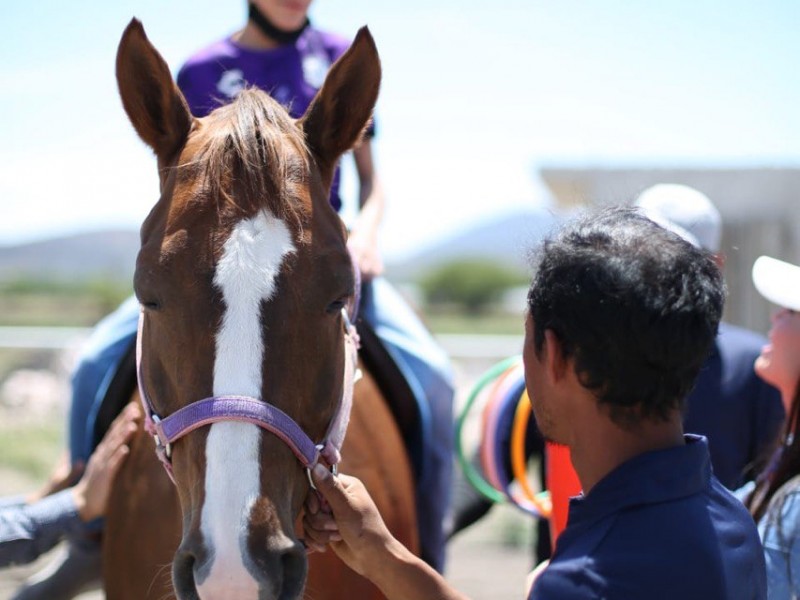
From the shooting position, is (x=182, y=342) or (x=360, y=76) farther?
(x=360, y=76)

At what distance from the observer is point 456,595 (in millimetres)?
1793

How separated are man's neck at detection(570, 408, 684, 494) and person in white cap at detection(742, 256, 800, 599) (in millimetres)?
724

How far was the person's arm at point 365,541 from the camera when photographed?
1802 mm

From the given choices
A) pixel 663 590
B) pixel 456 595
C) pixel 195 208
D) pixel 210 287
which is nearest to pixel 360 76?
pixel 195 208

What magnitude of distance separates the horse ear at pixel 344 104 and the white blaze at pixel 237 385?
445 millimetres

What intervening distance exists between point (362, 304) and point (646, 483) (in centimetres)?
193

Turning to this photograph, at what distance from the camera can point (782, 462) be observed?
248 centimetres

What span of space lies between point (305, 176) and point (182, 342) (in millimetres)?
546

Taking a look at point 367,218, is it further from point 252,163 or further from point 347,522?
point 347,522

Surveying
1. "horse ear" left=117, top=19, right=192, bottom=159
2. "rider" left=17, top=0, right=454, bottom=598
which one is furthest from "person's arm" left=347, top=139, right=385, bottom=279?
"horse ear" left=117, top=19, right=192, bottom=159

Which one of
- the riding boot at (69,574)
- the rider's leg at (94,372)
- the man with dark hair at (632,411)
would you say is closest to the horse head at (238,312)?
the man with dark hair at (632,411)

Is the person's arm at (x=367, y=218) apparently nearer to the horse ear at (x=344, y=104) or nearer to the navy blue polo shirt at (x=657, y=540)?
the horse ear at (x=344, y=104)

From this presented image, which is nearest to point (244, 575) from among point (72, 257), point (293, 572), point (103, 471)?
point (293, 572)

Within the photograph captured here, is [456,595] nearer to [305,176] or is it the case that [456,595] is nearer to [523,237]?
[523,237]
